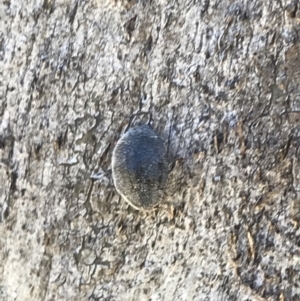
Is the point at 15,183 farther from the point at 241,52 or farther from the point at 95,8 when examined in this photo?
the point at 241,52

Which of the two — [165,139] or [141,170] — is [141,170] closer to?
[141,170]

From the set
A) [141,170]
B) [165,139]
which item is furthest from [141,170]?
[165,139]

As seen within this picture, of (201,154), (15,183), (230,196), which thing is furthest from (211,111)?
(15,183)
